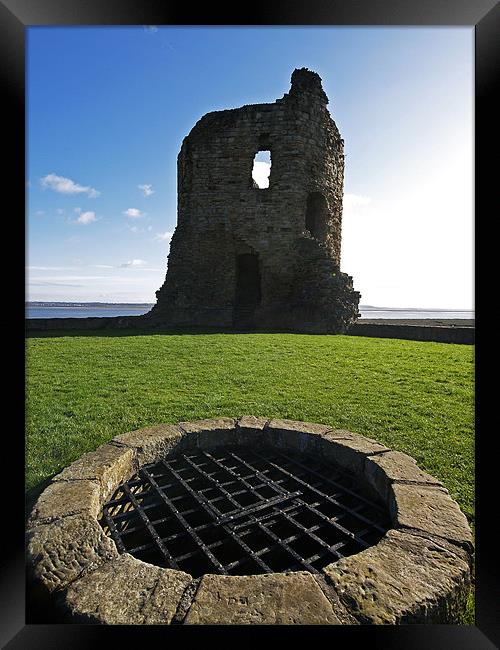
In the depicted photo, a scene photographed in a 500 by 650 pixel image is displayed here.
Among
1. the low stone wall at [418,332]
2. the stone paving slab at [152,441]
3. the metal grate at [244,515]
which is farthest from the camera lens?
the low stone wall at [418,332]

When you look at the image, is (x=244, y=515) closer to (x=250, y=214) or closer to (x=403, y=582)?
(x=403, y=582)

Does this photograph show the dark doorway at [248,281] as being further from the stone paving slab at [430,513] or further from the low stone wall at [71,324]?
the stone paving slab at [430,513]

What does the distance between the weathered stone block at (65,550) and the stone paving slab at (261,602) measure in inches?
20.7

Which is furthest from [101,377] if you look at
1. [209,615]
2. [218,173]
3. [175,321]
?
[218,173]

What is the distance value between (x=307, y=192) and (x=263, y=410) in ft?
38.2

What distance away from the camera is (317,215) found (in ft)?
50.3

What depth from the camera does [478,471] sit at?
139 centimetres

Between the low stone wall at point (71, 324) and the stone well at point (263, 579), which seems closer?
the stone well at point (263, 579)

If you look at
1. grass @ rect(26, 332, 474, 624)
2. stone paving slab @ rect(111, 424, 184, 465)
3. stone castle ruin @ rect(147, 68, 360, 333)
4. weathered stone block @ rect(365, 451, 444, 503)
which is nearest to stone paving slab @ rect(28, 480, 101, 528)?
stone paving slab @ rect(111, 424, 184, 465)

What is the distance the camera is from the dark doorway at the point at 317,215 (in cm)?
1513

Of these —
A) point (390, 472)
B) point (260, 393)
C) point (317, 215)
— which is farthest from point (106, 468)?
point (317, 215)

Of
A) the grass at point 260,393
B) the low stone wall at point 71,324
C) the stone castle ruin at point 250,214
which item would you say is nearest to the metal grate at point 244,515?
the grass at point 260,393

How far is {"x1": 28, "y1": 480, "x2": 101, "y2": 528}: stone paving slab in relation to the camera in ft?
6.15
